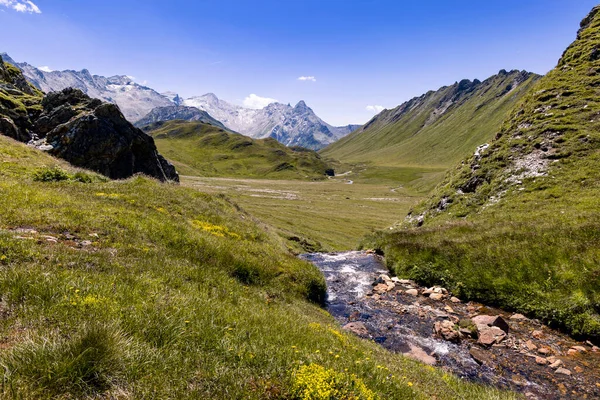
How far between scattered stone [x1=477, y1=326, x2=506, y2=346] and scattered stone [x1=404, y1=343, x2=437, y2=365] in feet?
11.0

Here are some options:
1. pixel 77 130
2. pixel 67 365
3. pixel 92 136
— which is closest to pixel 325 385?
pixel 67 365

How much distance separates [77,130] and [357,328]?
1693 inches

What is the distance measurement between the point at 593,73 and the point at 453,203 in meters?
31.1

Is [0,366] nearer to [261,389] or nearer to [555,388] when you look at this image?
[261,389]

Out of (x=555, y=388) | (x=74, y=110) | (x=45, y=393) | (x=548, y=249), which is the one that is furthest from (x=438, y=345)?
(x=74, y=110)

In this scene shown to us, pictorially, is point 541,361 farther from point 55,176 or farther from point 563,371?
point 55,176

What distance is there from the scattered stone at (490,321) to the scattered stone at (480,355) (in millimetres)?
2022

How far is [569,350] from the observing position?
14359mm

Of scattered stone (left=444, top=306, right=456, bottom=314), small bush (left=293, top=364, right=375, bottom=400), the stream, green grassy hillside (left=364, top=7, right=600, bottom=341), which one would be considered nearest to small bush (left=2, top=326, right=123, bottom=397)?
small bush (left=293, top=364, right=375, bottom=400)

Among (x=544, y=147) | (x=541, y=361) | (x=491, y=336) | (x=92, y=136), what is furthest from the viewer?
(x=92, y=136)

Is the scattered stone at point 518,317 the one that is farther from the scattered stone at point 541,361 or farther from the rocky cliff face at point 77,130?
the rocky cliff face at point 77,130

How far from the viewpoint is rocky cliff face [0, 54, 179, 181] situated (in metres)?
38.8

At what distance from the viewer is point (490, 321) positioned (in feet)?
55.6

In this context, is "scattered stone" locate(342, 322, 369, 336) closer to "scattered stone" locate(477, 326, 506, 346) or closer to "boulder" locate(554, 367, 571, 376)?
"scattered stone" locate(477, 326, 506, 346)
